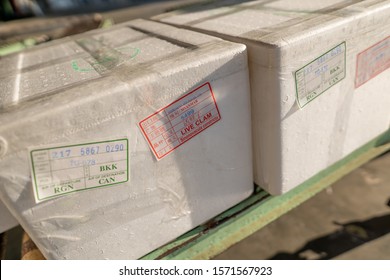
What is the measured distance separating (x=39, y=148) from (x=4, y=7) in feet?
18.7

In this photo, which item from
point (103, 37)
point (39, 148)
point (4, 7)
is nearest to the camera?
point (39, 148)

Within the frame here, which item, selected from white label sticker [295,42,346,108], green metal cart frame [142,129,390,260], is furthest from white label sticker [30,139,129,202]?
white label sticker [295,42,346,108]

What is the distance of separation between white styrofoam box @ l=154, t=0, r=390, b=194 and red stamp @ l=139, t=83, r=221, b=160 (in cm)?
13

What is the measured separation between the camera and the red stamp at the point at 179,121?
583mm

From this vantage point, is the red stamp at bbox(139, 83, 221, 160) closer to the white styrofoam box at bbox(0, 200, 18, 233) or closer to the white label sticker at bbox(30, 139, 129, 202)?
the white label sticker at bbox(30, 139, 129, 202)

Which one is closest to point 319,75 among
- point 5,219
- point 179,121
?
point 179,121

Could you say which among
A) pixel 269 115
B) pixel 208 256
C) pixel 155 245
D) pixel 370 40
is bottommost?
pixel 208 256

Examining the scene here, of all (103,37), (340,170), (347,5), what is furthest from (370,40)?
(103,37)

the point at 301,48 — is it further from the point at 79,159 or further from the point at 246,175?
the point at 79,159

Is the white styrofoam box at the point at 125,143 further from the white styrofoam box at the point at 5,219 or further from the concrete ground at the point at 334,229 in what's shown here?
the concrete ground at the point at 334,229

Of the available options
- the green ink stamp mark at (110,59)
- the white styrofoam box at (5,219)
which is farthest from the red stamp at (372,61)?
the white styrofoam box at (5,219)

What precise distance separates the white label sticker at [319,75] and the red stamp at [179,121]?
195mm

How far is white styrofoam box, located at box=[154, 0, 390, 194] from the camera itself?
2.09 ft

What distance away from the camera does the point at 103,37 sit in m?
1.00
